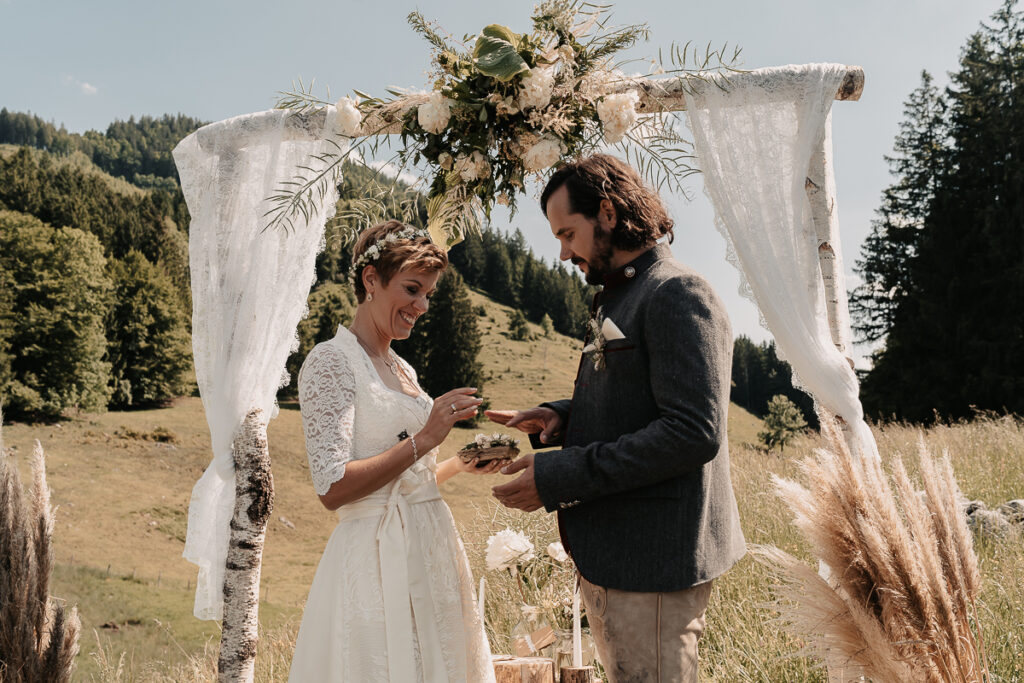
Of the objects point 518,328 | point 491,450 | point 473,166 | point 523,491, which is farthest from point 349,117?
point 518,328

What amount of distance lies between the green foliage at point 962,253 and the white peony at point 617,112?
76.5 ft

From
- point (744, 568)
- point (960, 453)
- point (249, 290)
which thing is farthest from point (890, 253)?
→ point (249, 290)

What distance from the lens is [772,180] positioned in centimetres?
362

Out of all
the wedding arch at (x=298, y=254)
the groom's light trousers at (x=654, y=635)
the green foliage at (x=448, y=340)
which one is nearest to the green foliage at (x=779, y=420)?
the green foliage at (x=448, y=340)

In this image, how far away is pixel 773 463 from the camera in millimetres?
9148

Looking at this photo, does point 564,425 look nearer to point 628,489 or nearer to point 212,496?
point 628,489

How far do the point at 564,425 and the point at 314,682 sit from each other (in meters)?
1.25

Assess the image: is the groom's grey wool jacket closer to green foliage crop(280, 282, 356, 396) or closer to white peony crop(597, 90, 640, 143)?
A: white peony crop(597, 90, 640, 143)

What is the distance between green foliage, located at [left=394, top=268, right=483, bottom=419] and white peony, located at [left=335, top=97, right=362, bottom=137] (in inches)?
1624

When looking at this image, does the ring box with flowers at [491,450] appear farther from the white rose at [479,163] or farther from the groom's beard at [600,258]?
the white rose at [479,163]

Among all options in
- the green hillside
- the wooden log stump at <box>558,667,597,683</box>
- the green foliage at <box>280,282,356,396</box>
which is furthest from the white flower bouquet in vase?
the green foliage at <box>280,282,356,396</box>

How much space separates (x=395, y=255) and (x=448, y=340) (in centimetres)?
4236

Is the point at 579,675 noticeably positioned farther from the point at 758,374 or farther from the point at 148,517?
the point at 758,374

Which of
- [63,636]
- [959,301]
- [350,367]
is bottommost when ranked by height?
[63,636]
